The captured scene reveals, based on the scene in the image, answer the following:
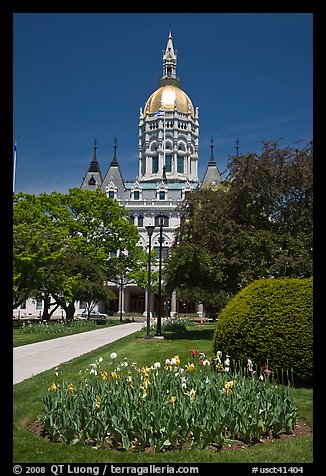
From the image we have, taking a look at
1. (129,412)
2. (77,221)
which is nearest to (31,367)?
(129,412)

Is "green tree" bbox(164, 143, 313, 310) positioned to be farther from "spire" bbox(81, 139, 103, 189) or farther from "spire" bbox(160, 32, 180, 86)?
"spire" bbox(160, 32, 180, 86)

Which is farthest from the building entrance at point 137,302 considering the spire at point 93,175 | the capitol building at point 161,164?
the spire at point 93,175

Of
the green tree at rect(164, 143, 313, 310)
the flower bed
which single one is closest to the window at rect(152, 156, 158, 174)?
the green tree at rect(164, 143, 313, 310)

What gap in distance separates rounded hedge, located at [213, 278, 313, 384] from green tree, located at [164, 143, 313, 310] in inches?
326

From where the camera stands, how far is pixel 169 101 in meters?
93.6

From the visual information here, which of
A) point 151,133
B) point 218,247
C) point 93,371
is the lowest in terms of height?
point 93,371

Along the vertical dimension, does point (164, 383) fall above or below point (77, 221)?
below

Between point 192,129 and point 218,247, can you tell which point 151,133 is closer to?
point 192,129

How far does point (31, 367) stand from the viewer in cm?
1252

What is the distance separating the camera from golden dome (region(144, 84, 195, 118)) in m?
93.2

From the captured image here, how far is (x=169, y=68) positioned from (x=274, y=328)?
99.0 meters

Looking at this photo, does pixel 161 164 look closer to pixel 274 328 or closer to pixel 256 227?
pixel 256 227
